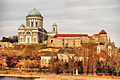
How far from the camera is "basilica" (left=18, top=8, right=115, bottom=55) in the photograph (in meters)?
72.2

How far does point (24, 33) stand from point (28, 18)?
7.22 metres

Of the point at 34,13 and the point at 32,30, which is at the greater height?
the point at 34,13

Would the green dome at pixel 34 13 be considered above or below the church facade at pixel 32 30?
above

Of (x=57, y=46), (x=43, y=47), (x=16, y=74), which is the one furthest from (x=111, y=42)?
(x=16, y=74)

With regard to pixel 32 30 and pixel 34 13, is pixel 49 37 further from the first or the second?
pixel 34 13

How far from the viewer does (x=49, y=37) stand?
77375 millimetres

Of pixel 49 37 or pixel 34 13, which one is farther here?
pixel 34 13

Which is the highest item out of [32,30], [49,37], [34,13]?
[34,13]

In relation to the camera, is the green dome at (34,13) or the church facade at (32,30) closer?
the church facade at (32,30)

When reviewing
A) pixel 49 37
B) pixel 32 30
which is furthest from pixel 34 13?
pixel 49 37

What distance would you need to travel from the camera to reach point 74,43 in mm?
72812

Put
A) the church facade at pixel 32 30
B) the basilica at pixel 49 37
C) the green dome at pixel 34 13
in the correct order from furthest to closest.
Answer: the green dome at pixel 34 13
the church facade at pixel 32 30
the basilica at pixel 49 37

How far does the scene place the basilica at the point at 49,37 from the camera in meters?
72.2

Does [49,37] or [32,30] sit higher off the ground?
[32,30]
